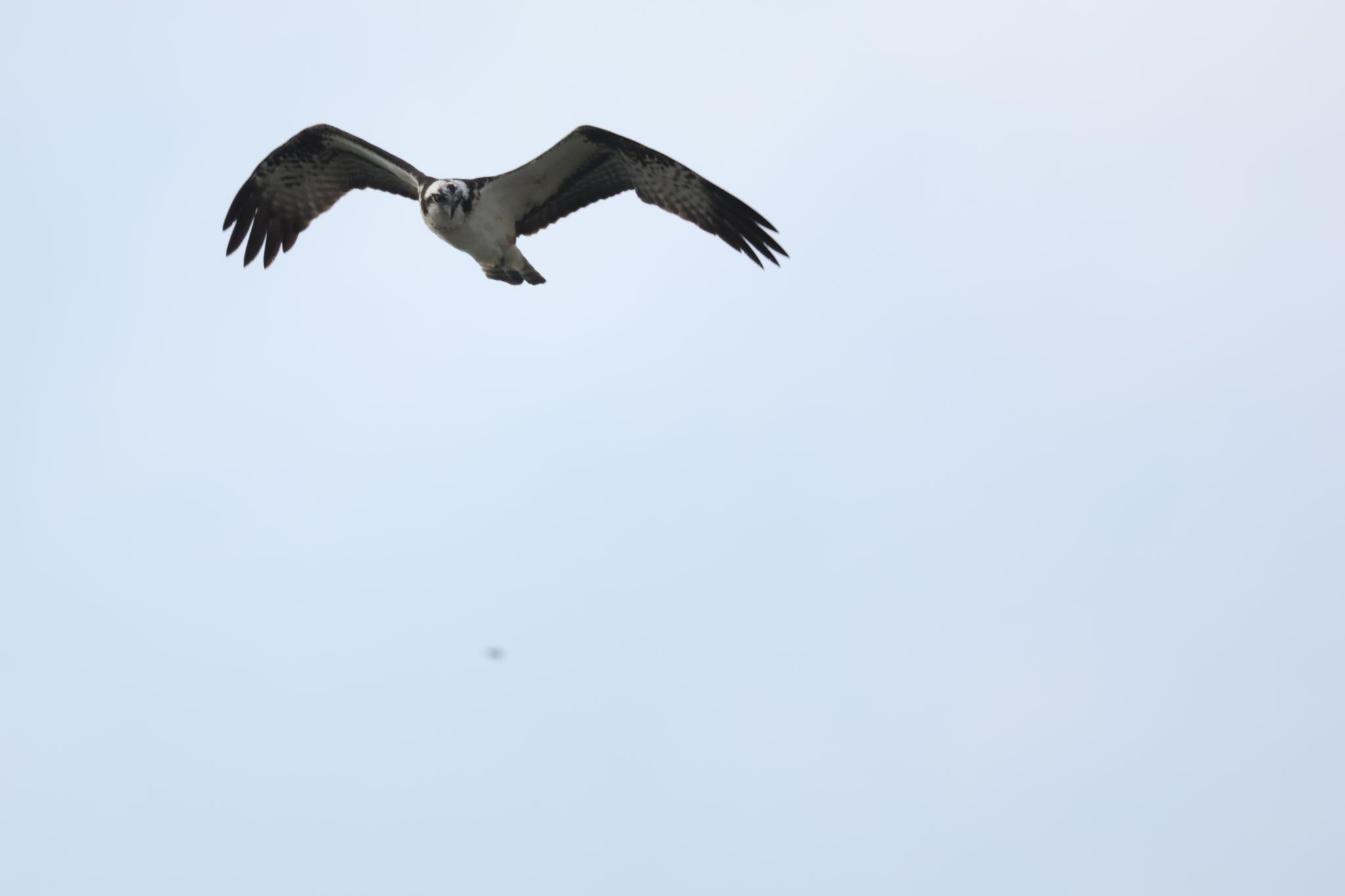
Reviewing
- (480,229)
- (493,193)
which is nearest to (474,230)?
(480,229)

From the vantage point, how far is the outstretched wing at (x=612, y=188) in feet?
40.4

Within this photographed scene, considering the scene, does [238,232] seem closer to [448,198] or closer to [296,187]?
[296,187]

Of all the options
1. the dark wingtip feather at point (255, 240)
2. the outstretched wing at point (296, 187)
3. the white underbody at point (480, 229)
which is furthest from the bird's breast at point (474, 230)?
the dark wingtip feather at point (255, 240)

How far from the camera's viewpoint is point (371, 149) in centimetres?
1341

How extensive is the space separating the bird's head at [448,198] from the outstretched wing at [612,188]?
27 centimetres

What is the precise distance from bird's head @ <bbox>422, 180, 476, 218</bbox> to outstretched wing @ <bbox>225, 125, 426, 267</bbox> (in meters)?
1.22

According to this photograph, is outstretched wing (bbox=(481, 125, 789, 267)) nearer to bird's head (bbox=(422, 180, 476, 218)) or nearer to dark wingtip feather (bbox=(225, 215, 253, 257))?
bird's head (bbox=(422, 180, 476, 218))

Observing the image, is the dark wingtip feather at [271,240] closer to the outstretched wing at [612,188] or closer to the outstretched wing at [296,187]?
the outstretched wing at [296,187]

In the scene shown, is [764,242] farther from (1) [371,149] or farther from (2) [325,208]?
(2) [325,208]

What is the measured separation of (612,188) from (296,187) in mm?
A: 3221

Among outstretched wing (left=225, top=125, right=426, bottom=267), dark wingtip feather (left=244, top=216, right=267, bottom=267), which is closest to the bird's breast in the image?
outstretched wing (left=225, top=125, right=426, bottom=267)

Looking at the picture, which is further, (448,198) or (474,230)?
(474,230)

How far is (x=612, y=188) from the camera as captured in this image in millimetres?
13016

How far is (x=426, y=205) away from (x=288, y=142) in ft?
6.46
